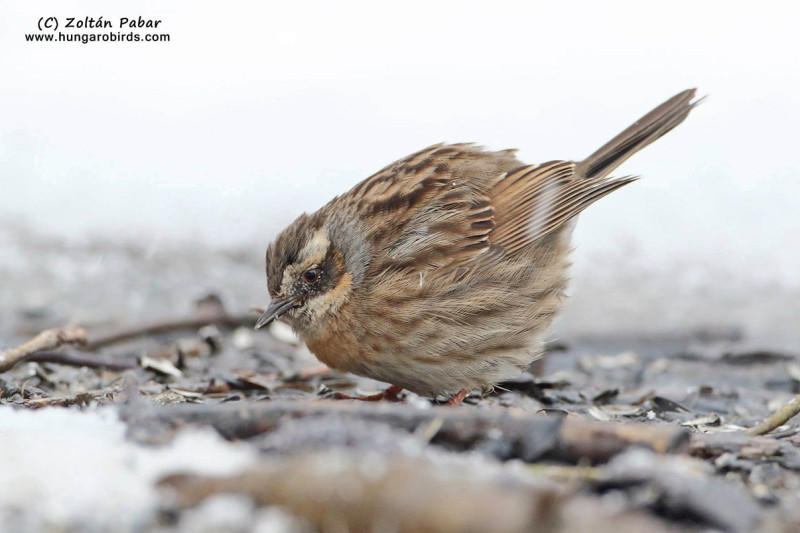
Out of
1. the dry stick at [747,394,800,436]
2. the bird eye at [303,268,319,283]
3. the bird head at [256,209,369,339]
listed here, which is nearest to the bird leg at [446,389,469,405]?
the bird head at [256,209,369,339]

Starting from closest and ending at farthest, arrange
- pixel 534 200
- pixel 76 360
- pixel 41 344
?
pixel 41 344
pixel 76 360
pixel 534 200

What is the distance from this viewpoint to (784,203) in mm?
8703

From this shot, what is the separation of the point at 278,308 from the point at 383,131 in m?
4.69

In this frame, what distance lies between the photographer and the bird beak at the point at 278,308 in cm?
527

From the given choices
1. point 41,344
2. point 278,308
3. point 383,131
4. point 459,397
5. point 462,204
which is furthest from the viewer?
point 383,131

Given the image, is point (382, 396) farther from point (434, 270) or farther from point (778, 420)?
point (778, 420)

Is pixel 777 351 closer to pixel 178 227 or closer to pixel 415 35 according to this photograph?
pixel 178 227

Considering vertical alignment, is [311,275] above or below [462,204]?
below

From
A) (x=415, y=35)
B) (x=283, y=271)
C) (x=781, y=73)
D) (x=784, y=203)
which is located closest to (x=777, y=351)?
(x=784, y=203)

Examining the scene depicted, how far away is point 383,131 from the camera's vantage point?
381 inches

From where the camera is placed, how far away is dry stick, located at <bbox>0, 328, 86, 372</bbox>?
4.81m

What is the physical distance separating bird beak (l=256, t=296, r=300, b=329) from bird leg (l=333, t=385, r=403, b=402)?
20.9 inches

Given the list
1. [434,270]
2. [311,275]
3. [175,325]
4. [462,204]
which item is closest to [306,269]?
[311,275]

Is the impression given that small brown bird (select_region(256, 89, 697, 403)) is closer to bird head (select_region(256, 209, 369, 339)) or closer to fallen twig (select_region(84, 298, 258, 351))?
bird head (select_region(256, 209, 369, 339))
